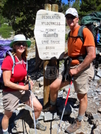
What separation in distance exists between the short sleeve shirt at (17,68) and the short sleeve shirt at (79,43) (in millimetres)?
985

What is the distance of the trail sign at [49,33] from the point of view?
3744mm

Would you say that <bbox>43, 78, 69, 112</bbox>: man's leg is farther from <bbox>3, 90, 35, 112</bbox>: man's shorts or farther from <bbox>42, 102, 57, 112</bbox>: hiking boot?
<bbox>3, 90, 35, 112</bbox>: man's shorts

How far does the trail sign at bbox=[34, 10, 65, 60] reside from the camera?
3744mm

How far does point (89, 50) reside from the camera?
304 centimetres

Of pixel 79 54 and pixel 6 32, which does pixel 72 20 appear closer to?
pixel 79 54

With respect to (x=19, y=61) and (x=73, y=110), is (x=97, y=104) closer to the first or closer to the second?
(x=73, y=110)

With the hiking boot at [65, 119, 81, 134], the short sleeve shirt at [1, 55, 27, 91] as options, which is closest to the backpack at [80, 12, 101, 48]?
the short sleeve shirt at [1, 55, 27, 91]

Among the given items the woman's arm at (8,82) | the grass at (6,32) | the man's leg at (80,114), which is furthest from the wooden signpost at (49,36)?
the grass at (6,32)

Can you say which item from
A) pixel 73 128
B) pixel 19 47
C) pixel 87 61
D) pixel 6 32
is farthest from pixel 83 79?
pixel 6 32

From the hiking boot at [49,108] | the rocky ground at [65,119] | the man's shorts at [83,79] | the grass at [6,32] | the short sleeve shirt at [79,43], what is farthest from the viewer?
the grass at [6,32]

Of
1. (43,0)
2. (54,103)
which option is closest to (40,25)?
(54,103)

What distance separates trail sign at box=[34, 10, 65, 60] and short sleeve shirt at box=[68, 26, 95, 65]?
2.20 ft

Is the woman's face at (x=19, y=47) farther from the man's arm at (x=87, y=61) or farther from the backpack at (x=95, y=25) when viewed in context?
the backpack at (x=95, y=25)

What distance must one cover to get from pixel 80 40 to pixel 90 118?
6.29 feet
